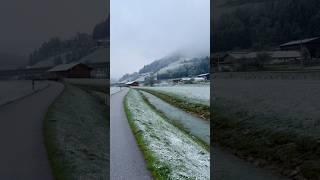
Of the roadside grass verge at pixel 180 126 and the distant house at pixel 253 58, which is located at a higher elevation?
the distant house at pixel 253 58

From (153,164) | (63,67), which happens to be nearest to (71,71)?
(63,67)

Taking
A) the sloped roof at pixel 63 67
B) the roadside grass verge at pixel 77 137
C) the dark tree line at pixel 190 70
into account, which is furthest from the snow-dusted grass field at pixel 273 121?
the sloped roof at pixel 63 67

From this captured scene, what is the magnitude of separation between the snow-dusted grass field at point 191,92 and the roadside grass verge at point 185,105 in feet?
0.17

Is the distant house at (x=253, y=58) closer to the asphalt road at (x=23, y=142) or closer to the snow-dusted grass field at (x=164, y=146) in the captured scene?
the snow-dusted grass field at (x=164, y=146)

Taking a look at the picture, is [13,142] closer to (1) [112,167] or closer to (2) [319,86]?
(1) [112,167]

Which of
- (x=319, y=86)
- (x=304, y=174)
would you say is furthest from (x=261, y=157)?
Answer: (x=319, y=86)

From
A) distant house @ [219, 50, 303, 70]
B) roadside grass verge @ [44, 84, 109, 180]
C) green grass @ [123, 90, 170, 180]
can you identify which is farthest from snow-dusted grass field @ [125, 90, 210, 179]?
distant house @ [219, 50, 303, 70]

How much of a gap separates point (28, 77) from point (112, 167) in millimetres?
1822

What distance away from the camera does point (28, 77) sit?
20.1ft

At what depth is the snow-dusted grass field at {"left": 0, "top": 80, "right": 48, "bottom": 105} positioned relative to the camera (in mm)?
5770

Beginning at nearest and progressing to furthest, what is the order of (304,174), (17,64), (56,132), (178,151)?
1. (304,174)
2. (56,132)
3. (17,64)
4. (178,151)

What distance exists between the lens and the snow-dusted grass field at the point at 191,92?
679 cm

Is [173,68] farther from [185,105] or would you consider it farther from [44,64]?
[44,64]

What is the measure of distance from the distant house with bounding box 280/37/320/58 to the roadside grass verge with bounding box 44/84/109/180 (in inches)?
112
